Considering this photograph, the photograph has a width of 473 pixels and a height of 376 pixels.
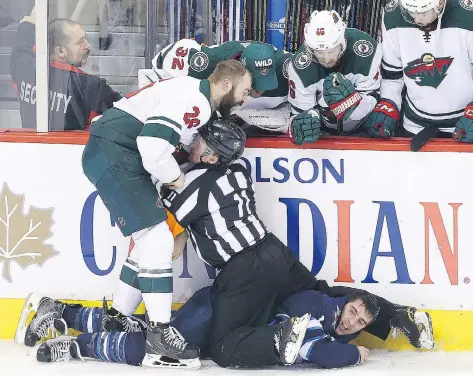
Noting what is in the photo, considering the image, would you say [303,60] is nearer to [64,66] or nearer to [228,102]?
[228,102]

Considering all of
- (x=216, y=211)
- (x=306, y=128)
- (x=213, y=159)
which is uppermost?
(x=306, y=128)

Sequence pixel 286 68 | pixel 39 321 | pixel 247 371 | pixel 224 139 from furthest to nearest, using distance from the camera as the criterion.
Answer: pixel 286 68, pixel 39 321, pixel 224 139, pixel 247 371

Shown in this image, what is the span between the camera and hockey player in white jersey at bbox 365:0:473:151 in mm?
4098

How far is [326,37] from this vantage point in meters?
4.04

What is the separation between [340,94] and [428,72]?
373mm

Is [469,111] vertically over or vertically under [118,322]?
over

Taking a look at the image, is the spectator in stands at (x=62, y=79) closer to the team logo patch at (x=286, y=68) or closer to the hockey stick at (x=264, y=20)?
the team logo patch at (x=286, y=68)

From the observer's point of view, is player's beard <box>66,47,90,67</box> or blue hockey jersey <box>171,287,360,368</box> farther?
player's beard <box>66,47,90,67</box>

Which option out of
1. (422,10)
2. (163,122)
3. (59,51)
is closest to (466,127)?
(422,10)

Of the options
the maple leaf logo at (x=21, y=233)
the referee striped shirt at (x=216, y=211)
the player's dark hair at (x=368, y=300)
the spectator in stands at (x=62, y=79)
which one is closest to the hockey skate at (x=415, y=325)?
the player's dark hair at (x=368, y=300)

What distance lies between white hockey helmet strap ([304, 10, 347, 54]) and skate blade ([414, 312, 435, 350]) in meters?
1.06

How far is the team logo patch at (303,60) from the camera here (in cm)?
420

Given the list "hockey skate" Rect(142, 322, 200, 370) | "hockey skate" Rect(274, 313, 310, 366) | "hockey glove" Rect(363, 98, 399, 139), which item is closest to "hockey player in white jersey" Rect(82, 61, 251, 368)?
"hockey skate" Rect(142, 322, 200, 370)

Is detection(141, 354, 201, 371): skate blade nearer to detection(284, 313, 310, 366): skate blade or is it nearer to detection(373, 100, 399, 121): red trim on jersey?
detection(284, 313, 310, 366): skate blade
